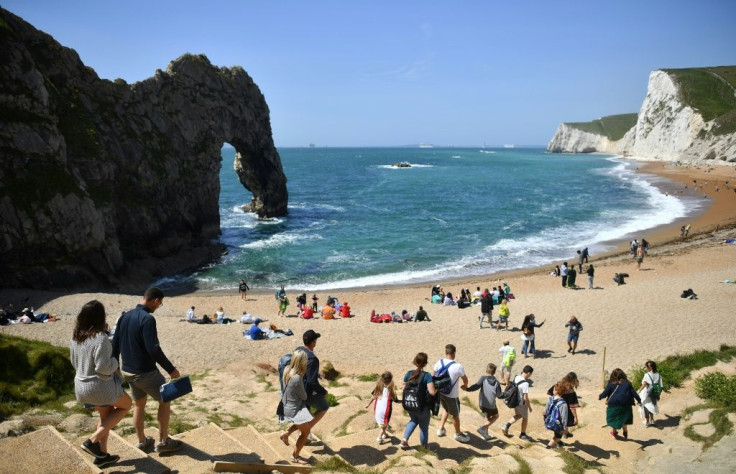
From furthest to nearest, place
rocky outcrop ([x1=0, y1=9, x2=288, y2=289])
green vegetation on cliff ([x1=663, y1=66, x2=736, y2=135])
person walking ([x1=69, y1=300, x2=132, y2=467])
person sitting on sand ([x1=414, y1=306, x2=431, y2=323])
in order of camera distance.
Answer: green vegetation on cliff ([x1=663, y1=66, x2=736, y2=135]), rocky outcrop ([x1=0, y1=9, x2=288, y2=289]), person sitting on sand ([x1=414, y1=306, x2=431, y2=323]), person walking ([x1=69, y1=300, x2=132, y2=467])

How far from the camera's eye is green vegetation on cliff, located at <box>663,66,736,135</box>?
101m

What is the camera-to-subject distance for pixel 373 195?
7819cm

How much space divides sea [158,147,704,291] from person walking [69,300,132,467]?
26771 millimetres

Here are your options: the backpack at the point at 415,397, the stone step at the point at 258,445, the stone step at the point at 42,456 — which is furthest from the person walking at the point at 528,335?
the stone step at the point at 42,456

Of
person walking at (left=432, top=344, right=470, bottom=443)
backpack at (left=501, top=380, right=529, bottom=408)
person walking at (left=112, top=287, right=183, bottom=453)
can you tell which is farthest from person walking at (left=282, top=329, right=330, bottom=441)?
backpack at (left=501, top=380, right=529, bottom=408)

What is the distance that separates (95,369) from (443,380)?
17.7ft

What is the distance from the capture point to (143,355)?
5.98 meters

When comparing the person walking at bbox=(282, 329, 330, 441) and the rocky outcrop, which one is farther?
the rocky outcrop

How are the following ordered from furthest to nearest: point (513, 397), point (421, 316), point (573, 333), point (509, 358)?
point (421, 316), point (573, 333), point (509, 358), point (513, 397)

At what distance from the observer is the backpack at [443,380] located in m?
8.08

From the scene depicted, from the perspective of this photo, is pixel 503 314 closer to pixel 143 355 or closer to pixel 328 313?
pixel 328 313

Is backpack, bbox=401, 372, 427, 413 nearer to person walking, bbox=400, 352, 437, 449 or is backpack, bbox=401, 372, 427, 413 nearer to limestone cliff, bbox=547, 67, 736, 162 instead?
person walking, bbox=400, 352, 437, 449

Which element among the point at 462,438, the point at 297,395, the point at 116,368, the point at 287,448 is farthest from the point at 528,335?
the point at 116,368

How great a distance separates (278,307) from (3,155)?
18.3 m
